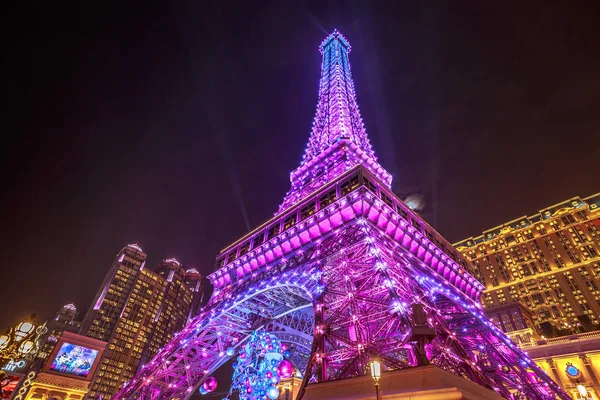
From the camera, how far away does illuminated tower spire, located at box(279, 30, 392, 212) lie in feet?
128

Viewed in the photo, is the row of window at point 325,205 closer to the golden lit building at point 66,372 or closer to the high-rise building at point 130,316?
the golden lit building at point 66,372

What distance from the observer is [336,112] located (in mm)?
49844

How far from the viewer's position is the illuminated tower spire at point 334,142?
3900 centimetres

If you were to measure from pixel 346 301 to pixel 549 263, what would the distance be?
241ft

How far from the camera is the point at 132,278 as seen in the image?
377 ft

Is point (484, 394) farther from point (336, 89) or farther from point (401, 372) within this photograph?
point (336, 89)

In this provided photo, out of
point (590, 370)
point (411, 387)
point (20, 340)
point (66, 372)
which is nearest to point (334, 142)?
point (411, 387)

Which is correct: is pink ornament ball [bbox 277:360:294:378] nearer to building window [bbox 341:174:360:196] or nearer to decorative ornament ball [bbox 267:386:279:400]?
decorative ornament ball [bbox 267:386:279:400]

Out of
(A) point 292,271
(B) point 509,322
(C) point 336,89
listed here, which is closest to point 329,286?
(A) point 292,271

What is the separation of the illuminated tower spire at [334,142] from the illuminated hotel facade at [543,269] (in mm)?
31040

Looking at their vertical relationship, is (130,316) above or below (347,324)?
above

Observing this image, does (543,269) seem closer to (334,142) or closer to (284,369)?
(334,142)

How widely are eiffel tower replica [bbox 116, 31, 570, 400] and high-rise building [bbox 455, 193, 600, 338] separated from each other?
4239 centimetres

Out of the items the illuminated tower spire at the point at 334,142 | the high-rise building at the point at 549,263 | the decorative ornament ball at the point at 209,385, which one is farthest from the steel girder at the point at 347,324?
the high-rise building at the point at 549,263
